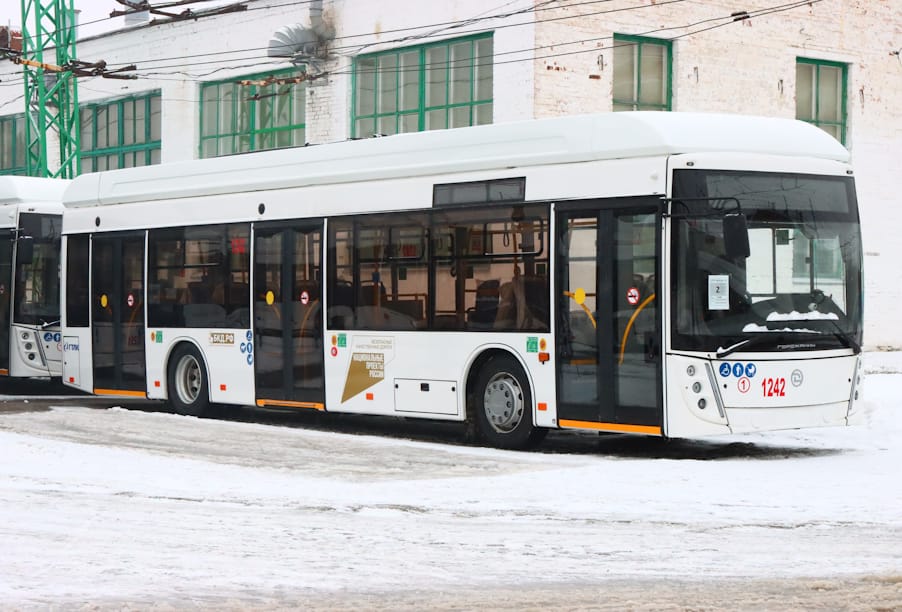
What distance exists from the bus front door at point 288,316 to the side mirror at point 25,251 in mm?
6246

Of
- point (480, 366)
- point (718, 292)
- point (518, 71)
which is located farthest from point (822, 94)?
point (718, 292)

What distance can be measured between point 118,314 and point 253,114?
54.7 feet

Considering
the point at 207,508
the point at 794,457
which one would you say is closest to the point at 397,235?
the point at 794,457

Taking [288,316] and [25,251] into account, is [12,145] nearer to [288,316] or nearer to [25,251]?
[25,251]

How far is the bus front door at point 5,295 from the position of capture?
77.2 feet

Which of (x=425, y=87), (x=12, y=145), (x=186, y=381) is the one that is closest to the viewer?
(x=186, y=381)

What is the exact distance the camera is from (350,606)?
746 cm

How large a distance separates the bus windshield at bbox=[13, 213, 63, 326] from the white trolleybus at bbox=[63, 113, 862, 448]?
440 cm

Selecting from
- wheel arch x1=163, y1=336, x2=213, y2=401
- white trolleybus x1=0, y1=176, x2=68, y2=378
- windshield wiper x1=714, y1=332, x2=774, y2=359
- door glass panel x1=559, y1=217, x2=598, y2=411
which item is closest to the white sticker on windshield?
windshield wiper x1=714, y1=332, x2=774, y2=359

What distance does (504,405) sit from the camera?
15562 millimetres

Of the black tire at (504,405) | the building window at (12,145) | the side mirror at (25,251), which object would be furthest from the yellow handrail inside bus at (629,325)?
the building window at (12,145)

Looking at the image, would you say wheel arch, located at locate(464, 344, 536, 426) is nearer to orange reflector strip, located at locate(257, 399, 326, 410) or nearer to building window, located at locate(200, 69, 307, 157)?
orange reflector strip, located at locate(257, 399, 326, 410)

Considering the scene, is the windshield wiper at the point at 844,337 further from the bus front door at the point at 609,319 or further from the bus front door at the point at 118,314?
the bus front door at the point at 118,314

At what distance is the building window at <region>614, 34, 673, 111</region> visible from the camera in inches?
1189
